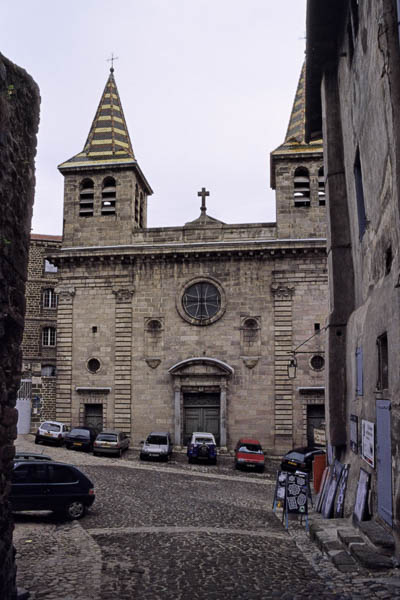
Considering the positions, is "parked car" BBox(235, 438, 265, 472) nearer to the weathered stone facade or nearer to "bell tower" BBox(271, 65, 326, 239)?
"bell tower" BBox(271, 65, 326, 239)

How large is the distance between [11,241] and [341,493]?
376 inches

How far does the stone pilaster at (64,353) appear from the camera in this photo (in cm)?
2973

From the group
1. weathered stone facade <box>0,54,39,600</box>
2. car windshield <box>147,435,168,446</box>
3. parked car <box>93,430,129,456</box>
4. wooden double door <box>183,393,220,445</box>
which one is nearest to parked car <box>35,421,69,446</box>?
parked car <box>93,430,129,456</box>

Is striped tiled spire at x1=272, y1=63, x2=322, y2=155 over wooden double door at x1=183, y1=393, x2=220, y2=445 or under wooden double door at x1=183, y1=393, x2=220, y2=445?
over

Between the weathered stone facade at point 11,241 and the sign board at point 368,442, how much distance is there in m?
6.71

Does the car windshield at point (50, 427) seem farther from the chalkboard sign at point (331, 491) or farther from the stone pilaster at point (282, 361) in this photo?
the chalkboard sign at point (331, 491)

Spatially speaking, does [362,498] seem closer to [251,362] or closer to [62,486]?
[62,486]

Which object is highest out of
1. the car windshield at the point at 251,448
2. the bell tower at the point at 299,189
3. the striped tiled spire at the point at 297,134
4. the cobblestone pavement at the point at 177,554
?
the striped tiled spire at the point at 297,134

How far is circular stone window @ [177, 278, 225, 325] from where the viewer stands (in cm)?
2950

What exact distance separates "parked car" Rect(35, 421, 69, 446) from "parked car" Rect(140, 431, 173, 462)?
4.13 metres

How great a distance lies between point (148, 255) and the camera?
30.2 metres

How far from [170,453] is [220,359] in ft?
18.0

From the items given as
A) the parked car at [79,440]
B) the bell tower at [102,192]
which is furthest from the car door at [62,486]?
the bell tower at [102,192]

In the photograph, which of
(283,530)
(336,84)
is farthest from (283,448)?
(336,84)
